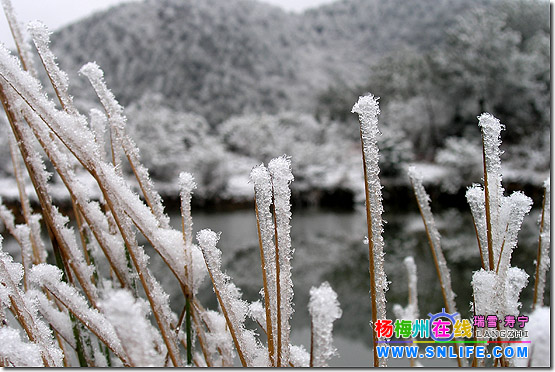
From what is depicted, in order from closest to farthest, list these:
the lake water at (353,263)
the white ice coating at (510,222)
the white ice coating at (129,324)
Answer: the white ice coating at (129,324) → the white ice coating at (510,222) → the lake water at (353,263)

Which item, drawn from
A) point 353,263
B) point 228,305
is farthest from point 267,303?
point 353,263

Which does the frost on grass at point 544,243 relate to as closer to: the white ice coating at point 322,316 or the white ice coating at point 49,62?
the white ice coating at point 322,316

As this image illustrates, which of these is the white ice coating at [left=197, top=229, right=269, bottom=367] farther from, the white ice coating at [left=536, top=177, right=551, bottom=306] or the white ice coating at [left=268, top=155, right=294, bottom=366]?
the white ice coating at [left=536, top=177, right=551, bottom=306]

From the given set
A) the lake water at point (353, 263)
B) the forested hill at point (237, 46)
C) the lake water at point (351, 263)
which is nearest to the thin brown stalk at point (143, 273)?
the lake water at point (351, 263)

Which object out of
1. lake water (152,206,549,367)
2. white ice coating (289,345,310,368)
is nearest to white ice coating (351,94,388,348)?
white ice coating (289,345,310,368)

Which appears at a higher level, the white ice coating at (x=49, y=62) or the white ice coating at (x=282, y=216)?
the white ice coating at (x=49, y=62)

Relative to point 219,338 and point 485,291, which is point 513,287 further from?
point 219,338
